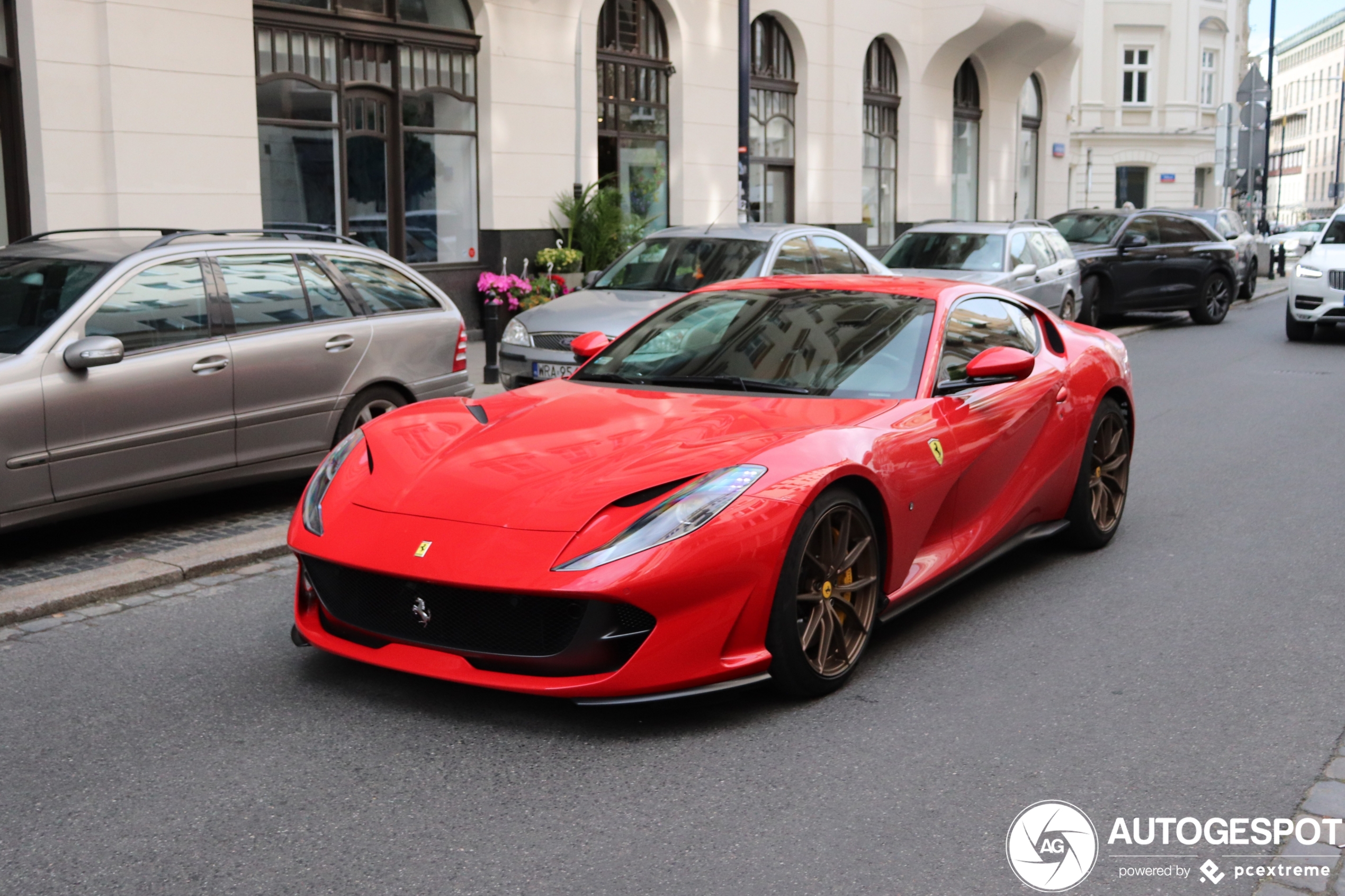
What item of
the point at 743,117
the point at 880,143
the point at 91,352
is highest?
the point at 880,143

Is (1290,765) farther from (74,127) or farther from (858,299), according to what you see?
→ (74,127)

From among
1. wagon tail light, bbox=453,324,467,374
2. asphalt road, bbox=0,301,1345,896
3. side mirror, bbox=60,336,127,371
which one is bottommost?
asphalt road, bbox=0,301,1345,896

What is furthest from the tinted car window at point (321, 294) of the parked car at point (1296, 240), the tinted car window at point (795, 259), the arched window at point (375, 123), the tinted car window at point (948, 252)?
the parked car at point (1296, 240)

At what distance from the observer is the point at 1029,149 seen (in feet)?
113

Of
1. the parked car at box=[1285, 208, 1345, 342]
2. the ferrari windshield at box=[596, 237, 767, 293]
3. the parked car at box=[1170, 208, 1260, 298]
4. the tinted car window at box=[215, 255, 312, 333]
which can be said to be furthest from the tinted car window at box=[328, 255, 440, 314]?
the parked car at box=[1170, 208, 1260, 298]

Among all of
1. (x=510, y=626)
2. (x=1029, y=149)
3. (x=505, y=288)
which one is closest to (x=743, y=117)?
(x=505, y=288)

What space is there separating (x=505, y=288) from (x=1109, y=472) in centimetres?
1016

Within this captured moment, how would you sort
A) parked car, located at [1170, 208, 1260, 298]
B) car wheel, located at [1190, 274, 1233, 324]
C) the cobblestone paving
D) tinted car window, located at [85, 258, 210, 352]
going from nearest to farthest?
1. the cobblestone paving
2. tinted car window, located at [85, 258, 210, 352]
3. car wheel, located at [1190, 274, 1233, 324]
4. parked car, located at [1170, 208, 1260, 298]

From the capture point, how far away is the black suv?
20.2m

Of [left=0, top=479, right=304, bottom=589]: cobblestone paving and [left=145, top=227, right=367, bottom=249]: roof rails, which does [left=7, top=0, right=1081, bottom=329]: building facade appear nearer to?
[left=145, top=227, right=367, bottom=249]: roof rails

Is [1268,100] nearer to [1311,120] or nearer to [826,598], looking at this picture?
[826,598]

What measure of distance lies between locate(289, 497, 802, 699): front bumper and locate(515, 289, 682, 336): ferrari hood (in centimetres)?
651

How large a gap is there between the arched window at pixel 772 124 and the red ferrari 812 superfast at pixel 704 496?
17795mm

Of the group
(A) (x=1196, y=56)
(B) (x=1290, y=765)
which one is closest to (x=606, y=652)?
(B) (x=1290, y=765)
